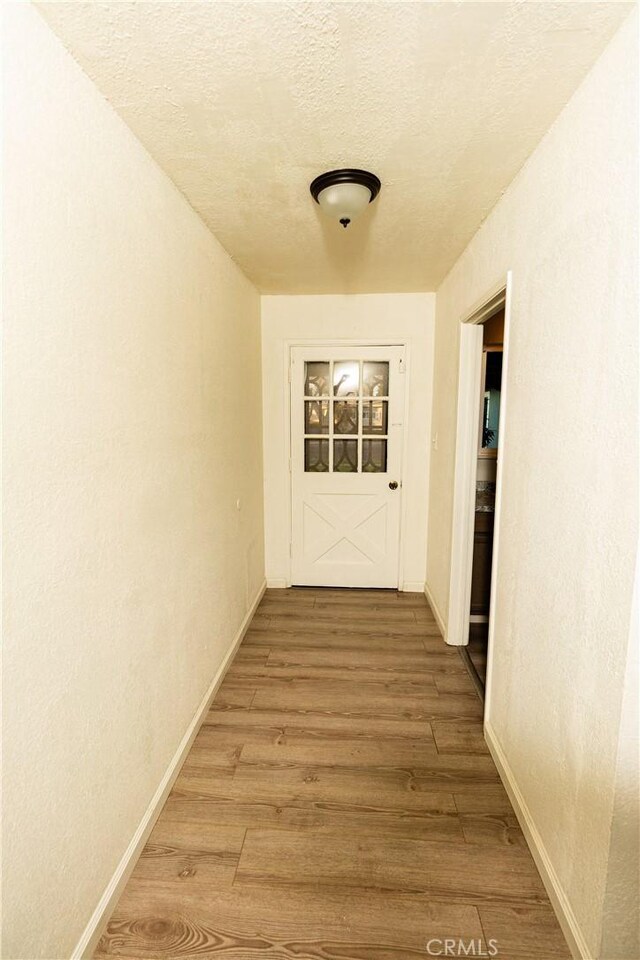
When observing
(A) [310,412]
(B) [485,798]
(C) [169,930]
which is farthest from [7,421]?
(A) [310,412]

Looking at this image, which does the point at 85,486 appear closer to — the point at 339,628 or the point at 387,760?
the point at 387,760

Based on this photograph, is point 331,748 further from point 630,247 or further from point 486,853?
point 630,247

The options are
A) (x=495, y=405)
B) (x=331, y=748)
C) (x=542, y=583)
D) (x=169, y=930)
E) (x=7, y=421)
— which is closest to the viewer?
(x=7, y=421)

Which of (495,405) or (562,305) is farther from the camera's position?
(495,405)

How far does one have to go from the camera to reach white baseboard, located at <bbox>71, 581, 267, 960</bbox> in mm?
1193

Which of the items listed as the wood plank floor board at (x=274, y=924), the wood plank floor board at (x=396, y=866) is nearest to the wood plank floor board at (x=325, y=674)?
the wood plank floor board at (x=396, y=866)

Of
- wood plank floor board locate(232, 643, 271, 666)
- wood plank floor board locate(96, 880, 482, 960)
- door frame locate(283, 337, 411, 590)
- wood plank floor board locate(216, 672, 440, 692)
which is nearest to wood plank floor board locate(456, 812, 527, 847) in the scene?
wood plank floor board locate(96, 880, 482, 960)

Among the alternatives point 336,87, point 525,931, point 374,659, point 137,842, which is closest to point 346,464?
point 374,659

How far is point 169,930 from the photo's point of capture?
1.26m

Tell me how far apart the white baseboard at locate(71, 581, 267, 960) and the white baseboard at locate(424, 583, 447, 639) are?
1.46 m

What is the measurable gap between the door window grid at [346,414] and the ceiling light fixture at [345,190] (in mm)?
1662

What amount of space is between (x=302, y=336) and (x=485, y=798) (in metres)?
3.03

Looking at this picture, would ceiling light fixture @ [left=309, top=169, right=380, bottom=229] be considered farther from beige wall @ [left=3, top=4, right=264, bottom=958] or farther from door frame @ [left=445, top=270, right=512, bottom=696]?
door frame @ [left=445, top=270, right=512, bottom=696]

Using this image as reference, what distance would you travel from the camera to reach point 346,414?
3502 millimetres
